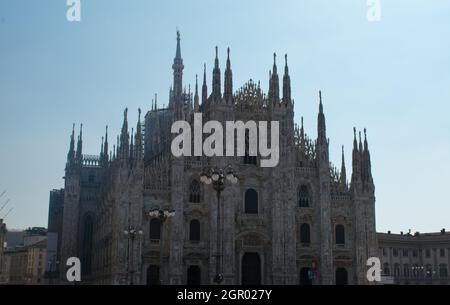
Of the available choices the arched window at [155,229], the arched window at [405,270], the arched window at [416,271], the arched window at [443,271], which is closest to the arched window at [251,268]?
the arched window at [155,229]

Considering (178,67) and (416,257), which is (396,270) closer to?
(416,257)

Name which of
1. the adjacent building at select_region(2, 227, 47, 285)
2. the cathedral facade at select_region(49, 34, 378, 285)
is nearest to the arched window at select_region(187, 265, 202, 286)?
the cathedral facade at select_region(49, 34, 378, 285)

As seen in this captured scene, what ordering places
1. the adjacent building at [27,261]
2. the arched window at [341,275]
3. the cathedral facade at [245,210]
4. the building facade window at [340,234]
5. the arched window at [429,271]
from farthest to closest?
1. the adjacent building at [27,261]
2. the arched window at [429,271]
3. the building facade window at [340,234]
4. the arched window at [341,275]
5. the cathedral facade at [245,210]

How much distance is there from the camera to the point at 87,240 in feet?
238

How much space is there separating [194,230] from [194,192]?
3.32 m

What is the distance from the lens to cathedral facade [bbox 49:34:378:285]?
51406 mm

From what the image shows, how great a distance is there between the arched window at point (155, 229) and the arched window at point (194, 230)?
2817mm

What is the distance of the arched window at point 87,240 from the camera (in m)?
71.8

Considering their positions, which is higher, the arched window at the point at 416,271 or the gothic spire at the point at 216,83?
the gothic spire at the point at 216,83

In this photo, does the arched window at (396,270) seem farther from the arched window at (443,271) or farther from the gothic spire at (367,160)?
the gothic spire at (367,160)

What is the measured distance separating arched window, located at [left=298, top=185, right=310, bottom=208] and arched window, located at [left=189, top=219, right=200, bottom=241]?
9.98 meters

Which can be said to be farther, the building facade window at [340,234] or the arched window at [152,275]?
the building facade window at [340,234]

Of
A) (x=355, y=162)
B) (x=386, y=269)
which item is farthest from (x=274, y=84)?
(x=386, y=269)

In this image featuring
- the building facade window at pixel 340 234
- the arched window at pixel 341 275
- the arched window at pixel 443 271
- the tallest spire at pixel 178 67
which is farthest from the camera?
the arched window at pixel 443 271
